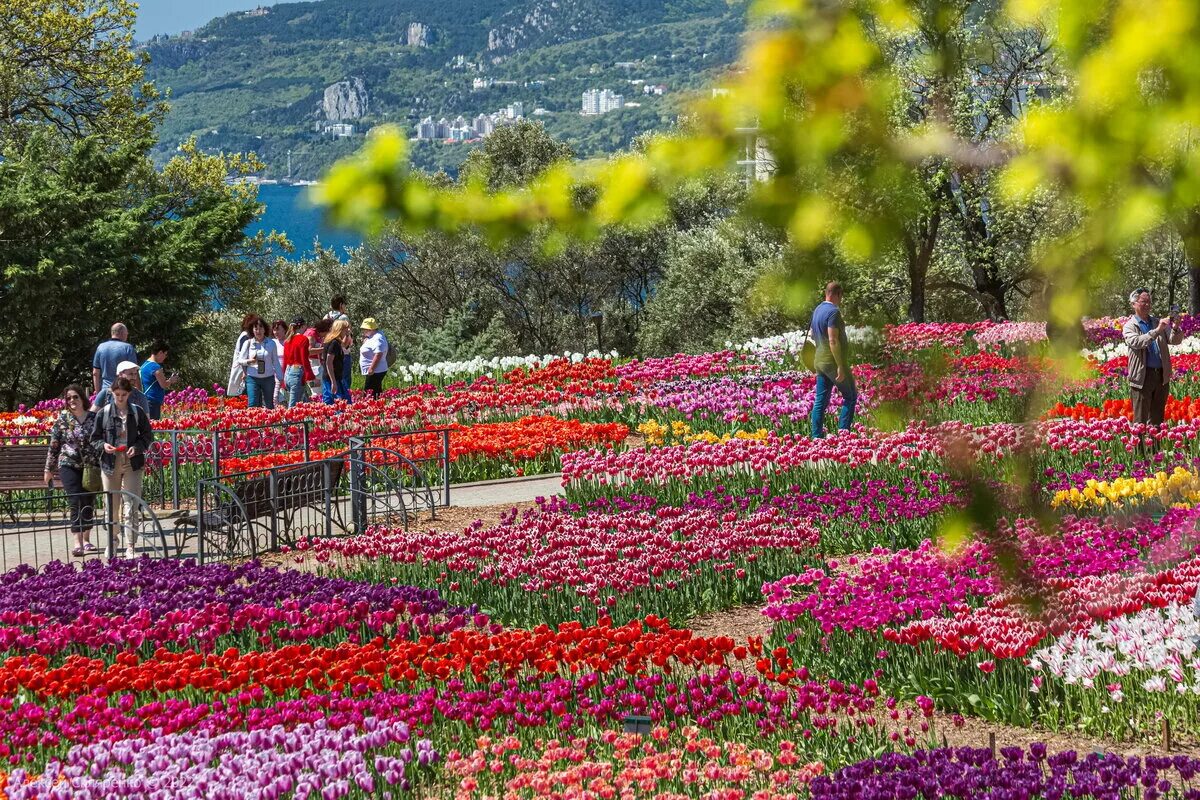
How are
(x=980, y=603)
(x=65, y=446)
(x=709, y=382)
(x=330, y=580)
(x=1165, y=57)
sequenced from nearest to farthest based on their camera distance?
(x=1165, y=57) < (x=980, y=603) < (x=330, y=580) < (x=65, y=446) < (x=709, y=382)

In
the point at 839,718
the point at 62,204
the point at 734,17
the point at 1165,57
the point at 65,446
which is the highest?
the point at 62,204

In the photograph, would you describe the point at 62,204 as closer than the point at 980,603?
No

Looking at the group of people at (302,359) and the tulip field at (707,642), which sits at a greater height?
the group of people at (302,359)

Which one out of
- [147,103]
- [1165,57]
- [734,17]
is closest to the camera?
[1165,57]

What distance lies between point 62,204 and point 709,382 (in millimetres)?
12655

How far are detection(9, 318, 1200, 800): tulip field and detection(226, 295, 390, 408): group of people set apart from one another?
6.97 m

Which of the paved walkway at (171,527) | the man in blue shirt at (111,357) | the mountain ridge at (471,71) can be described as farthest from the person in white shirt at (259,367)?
the mountain ridge at (471,71)

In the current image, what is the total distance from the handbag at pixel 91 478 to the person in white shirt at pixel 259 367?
21.1 ft

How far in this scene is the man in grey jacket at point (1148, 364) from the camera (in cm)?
1170

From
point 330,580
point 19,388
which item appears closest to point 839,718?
point 330,580

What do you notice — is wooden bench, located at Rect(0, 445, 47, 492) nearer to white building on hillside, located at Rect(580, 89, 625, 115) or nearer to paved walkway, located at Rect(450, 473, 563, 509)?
paved walkway, located at Rect(450, 473, 563, 509)

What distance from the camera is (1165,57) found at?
1378 mm

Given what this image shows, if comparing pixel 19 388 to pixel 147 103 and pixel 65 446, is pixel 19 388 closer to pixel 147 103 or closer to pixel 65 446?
pixel 147 103

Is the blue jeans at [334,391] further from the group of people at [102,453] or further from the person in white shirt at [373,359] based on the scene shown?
A: the group of people at [102,453]
